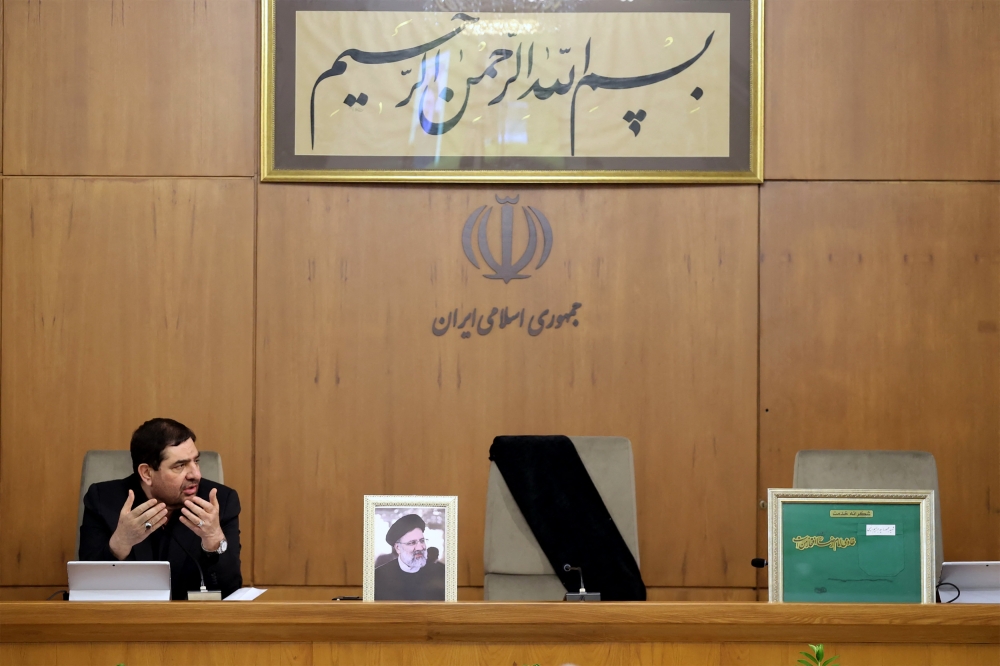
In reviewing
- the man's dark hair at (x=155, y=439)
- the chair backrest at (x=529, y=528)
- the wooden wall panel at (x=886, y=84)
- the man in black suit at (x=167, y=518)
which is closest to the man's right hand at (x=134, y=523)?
the man in black suit at (x=167, y=518)

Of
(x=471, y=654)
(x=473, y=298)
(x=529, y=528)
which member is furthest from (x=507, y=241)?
(x=471, y=654)

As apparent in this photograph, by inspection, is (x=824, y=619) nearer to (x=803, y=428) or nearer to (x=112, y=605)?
(x=112, y=605)

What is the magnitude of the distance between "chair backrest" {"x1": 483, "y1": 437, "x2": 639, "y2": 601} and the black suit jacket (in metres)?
0.73

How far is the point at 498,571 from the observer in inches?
102

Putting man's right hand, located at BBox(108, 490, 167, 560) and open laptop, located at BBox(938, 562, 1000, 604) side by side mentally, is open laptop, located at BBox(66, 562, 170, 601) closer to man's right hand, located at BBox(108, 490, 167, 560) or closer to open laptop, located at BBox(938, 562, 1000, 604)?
man's right hand, located at BBox(108, 490, 167, 560)

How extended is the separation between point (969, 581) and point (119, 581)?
202 centimetres

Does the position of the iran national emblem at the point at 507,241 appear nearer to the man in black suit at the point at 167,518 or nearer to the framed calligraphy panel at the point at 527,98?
the framed calligraphy panel at the point at 527,98

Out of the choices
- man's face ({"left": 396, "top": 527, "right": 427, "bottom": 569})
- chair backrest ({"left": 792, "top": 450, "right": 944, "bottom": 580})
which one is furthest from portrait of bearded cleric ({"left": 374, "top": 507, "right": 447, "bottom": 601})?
chair backrest ({"left": 792, "top": 450, "right": 944, "bottom": 580})

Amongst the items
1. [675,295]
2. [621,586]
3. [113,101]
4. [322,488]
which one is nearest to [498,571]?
[621,586]

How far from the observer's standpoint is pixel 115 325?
11.1 feet

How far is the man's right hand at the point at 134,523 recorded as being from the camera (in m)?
2.34

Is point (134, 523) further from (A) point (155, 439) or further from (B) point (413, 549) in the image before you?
(B) point (413, 549)

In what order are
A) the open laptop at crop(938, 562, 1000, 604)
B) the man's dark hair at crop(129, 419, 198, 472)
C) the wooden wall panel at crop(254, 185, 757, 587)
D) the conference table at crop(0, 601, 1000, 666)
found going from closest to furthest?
1. the conference table at crop(0, 601, 1000, 666)
2. the open laptop at crop(938, 562, 1000, 604)
3. the man's dark hair at crop(129, 419, 198, 472)
4. the wooden wall panel at crop(254, 185, 757, 587)

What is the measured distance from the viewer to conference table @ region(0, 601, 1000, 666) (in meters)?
1.75
